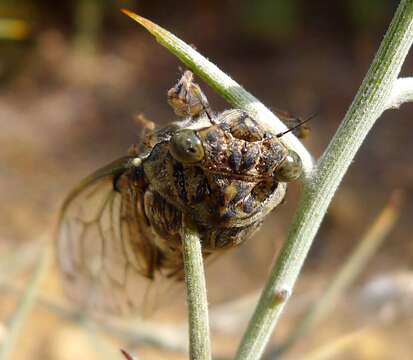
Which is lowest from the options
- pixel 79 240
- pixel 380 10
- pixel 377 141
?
pixel 79 240

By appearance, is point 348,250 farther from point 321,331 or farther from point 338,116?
point 338,116

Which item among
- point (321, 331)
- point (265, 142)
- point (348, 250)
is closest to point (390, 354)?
point (321, 331)

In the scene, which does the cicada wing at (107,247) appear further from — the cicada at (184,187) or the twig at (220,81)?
the twig at (220,81)

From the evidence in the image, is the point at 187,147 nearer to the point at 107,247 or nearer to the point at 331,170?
the point at 331,170

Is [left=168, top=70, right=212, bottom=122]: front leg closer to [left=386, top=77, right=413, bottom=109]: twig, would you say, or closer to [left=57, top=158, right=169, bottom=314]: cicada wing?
[left=57, top=158, right=169, bottom=314]: cicada wing

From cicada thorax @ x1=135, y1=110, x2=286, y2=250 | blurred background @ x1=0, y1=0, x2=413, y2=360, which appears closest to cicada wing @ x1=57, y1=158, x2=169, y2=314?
cicada thorax @ x1=135, y1=110, x2=286, y2=250

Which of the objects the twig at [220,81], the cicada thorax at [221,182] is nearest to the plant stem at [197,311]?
the cicada thorax at [221,182]

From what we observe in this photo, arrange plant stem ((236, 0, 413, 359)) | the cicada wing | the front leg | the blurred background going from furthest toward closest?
1. the blurred background
2. the cicada wing
3. the front leg
4. plant stem ((236, 0, 413, 359))

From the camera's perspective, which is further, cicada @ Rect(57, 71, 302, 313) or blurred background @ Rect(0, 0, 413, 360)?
blurred background @ Rect(0, 0, 413, 360)
